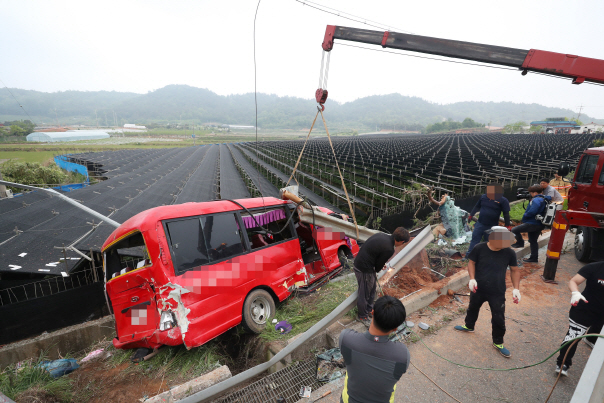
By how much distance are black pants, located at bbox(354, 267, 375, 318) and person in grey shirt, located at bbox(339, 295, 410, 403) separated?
6.05ft

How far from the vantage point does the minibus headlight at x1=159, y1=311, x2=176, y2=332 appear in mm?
3241

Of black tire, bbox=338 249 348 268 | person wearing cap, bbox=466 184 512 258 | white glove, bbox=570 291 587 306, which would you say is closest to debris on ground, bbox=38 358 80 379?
black tire, bbox=338 249 348 268

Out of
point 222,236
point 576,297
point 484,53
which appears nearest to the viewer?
point 576,297

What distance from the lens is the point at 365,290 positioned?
143 inches

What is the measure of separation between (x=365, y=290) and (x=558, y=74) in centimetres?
593

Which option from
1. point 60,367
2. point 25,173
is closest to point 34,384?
point 60,367

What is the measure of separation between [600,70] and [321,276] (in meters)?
6.45

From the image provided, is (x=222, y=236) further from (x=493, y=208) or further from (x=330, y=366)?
(x=493, y=208)

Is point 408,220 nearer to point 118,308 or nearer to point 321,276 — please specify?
point 321,276

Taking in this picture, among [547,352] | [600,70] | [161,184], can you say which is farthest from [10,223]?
[600,70]

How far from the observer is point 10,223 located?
745 cm

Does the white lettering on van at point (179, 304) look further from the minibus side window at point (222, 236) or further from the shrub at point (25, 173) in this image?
the shrub at point (25, 173)

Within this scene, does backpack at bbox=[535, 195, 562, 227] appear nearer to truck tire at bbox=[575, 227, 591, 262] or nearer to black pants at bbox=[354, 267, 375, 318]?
truck tire at bbox=[575, 227, 591, 262]

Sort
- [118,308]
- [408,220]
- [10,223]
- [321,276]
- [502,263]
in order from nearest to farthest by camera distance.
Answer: [502,263]
[118,308]
[321,276]
[10,223]
[408,220]
